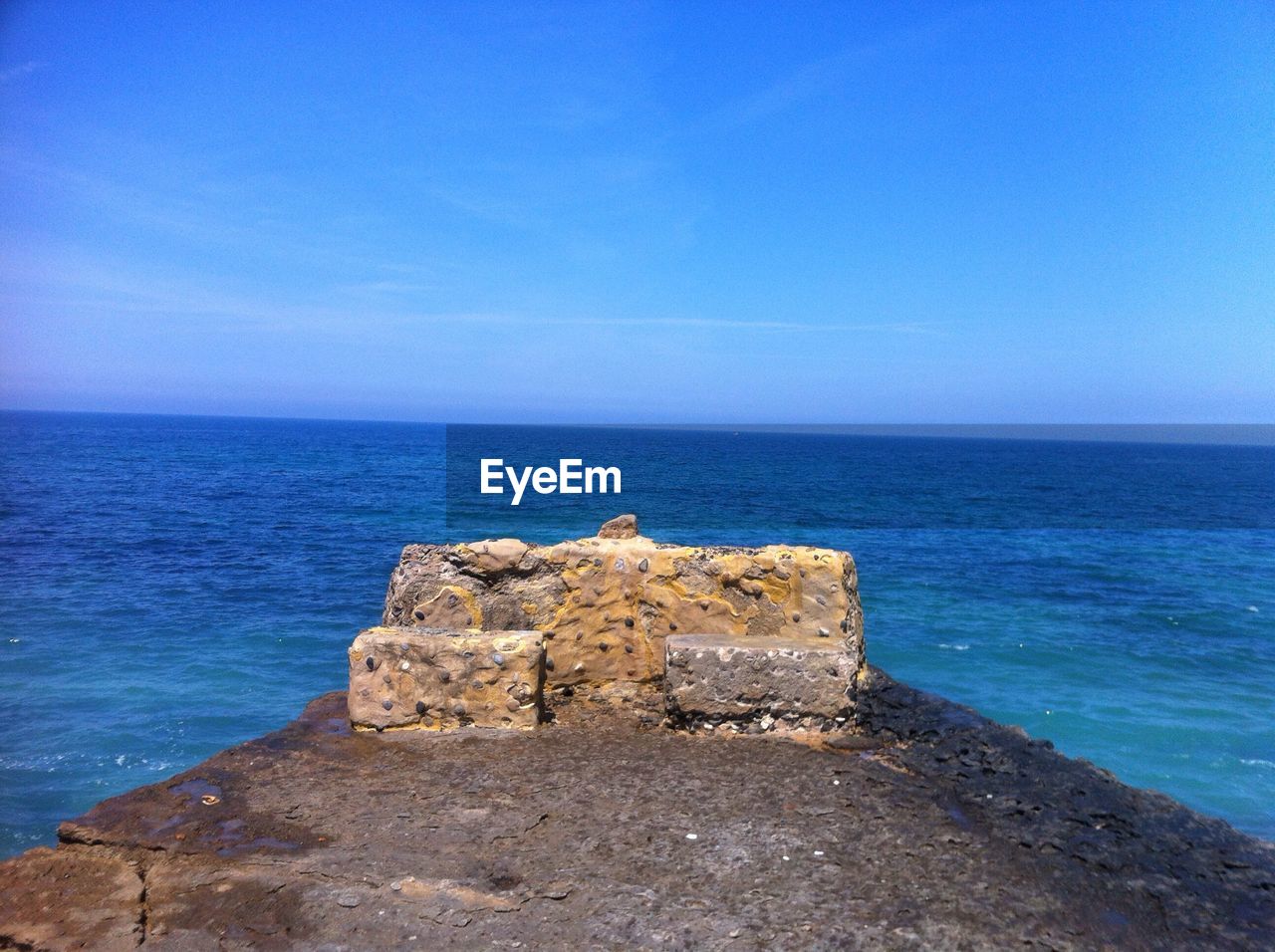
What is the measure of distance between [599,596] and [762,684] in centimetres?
109

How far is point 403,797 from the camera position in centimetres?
349

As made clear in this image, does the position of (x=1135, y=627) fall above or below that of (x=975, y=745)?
below

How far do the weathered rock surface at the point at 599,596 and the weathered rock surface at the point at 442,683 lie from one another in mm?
473

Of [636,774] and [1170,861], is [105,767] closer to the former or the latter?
[636,774]

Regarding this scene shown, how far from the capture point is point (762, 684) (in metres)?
4.30

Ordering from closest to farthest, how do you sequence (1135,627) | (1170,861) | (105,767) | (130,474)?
(1170,861) → (105,767) → (1135,627) → (130,474)

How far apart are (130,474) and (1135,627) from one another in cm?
5304

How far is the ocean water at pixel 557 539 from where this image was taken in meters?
9.92

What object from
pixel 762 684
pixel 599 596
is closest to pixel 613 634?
pixel 599 596

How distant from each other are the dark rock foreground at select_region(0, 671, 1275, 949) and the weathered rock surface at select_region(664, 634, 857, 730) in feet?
0.56

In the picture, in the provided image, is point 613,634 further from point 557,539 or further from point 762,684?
point 557,539

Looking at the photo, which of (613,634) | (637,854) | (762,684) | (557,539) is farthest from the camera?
(557,539)

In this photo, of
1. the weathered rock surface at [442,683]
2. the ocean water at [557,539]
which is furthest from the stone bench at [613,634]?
the ocean water at [557,539]

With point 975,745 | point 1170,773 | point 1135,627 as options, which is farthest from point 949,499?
point 975,745
